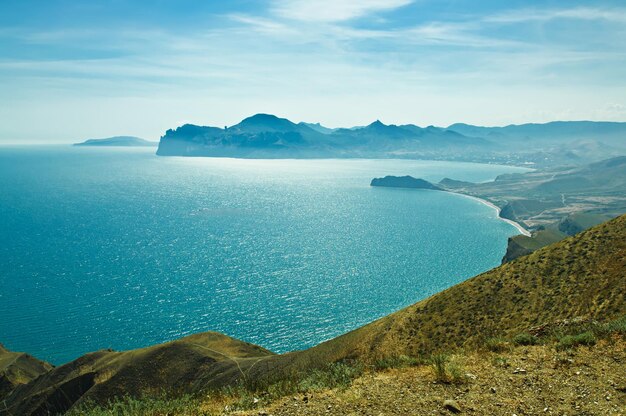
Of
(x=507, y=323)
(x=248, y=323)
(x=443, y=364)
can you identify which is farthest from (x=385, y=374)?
(x=248, y=323)

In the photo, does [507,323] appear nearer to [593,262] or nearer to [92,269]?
[593,262]

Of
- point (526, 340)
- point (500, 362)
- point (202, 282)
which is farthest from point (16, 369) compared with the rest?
point (526, 340)

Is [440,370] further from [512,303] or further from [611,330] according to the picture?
[512,303]

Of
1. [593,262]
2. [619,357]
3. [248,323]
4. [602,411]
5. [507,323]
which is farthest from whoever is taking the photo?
[248,323]

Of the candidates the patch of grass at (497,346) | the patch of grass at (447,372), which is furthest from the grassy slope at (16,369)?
the patch of grass at (497,346)

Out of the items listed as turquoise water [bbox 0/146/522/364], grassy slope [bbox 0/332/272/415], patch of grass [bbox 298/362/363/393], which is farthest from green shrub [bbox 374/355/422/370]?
turquoise water [bbox 0/146/522/364]

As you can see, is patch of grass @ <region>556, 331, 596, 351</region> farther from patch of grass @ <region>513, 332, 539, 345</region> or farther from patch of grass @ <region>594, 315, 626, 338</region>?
patch of grass @ <region>513, 332, 539, 345</region>

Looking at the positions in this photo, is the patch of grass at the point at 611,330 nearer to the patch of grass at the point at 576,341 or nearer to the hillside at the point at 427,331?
the patch of grass at the point at 576,341
